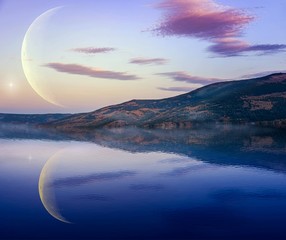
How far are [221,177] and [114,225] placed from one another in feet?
86.9

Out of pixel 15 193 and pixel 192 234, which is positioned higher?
pixel 15 193

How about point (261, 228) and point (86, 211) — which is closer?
point (261, 228)

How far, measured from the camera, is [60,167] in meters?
64.3

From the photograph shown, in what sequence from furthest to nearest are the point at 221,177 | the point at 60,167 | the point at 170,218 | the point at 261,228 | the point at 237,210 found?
the point at 60,167, the point at 221,177, the point at 237,210, the point at 170,218, the point at 261,228

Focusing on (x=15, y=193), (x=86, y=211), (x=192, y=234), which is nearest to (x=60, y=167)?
(x=15, y=193)

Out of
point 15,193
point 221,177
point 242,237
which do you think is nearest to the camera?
point 242,237

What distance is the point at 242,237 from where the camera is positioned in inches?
1105

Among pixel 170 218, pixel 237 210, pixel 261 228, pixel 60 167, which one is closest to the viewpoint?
pixel 261 228

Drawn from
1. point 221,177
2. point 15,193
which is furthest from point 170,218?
point 221,177

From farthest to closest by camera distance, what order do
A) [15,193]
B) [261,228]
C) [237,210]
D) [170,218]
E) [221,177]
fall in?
[221,177], [15,193], [237,210], [170,218], [261,228]

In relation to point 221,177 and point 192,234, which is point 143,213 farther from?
point 221,177

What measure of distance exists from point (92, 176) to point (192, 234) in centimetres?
2764

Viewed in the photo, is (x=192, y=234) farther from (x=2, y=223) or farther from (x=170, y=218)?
(x=2, y=223)

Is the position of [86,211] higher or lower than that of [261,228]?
higher
